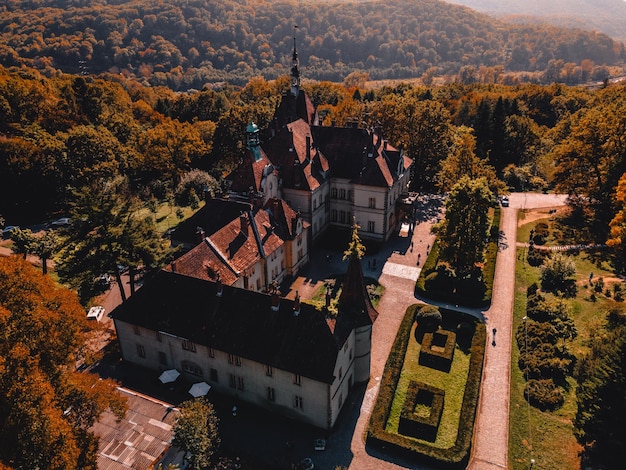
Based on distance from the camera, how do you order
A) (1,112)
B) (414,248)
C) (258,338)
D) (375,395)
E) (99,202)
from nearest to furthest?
(258,338), (375,395), (99,202), (414,248), (1,112)

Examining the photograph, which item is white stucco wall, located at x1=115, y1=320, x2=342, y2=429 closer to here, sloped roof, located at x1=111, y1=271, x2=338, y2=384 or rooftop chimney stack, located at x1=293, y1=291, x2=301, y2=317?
sloped roof, located at x1=111, y1=271, x2=338, y2=384

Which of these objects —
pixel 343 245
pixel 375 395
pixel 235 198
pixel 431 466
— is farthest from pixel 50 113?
pixel 431 466

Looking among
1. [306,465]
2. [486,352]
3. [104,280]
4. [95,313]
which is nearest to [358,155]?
[486,352]

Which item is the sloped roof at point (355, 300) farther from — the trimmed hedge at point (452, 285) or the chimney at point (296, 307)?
the trimmed hedge at point (452, 285)

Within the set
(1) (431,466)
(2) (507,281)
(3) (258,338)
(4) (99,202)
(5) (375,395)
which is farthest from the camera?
(2) (507,281)

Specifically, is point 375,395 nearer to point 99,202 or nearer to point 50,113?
point 99,202

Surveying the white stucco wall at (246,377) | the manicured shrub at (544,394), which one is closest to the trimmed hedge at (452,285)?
the manicured shrub at (544,394)

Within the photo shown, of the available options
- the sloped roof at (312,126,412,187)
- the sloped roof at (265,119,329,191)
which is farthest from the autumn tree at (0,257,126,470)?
the sloped roof at (312,126,412,187)
